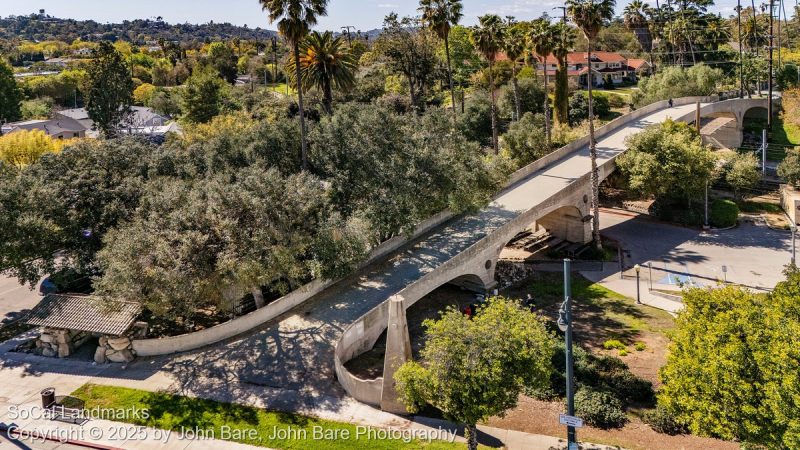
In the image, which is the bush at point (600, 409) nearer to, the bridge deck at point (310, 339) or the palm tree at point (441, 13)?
the bridge deck at point (310, 339)

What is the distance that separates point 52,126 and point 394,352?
76.7 m

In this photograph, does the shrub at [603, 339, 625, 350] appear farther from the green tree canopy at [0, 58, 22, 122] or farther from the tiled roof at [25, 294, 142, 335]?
the green tree canopy at [0, 58, 22, 122]

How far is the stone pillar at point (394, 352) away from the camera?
23.8m

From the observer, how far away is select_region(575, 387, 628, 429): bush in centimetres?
2333

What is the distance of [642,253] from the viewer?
149ft

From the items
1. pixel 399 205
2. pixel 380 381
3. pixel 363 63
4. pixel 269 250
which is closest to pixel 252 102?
pixel 363 63

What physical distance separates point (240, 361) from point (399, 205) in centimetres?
1296

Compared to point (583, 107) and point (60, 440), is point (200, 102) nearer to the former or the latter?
point (583, 107)

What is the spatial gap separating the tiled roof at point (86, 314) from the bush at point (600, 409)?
2107cm

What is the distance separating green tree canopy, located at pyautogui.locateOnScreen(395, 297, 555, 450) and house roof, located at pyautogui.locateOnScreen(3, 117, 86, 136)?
2961 inches

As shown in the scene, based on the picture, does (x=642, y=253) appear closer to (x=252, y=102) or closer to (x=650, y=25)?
(x=252, y=102)

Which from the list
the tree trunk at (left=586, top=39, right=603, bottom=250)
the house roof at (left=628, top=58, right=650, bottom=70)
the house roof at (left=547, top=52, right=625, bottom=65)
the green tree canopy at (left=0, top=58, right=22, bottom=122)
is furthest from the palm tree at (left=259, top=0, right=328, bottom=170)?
the house roof at (left=628, top=58, right=650, bottom=70)

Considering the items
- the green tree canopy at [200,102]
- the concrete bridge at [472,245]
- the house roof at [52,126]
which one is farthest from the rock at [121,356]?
the house roof at [52,126]

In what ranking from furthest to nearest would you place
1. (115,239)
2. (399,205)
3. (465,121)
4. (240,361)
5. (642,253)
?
(465,121) → (642,253) → (399,205) → (115,239) → (240,361)
